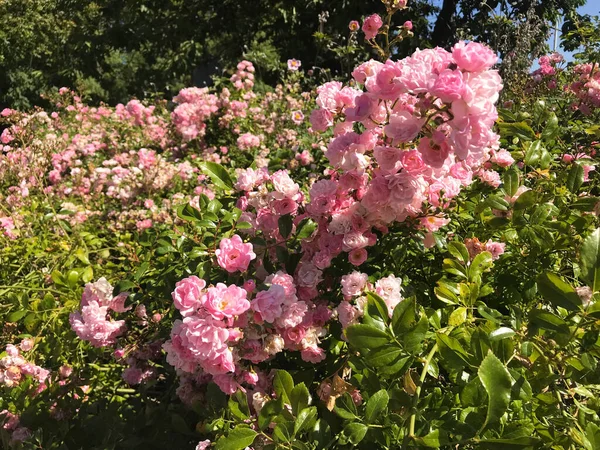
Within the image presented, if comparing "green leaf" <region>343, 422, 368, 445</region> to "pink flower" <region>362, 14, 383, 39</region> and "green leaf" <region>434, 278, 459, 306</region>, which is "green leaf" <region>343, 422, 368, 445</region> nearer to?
"green leaf" <region>434, 278, 459, 306</region>

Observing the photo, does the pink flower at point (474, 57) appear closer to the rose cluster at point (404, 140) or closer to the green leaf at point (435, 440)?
the rose cluster at point (404, 140)

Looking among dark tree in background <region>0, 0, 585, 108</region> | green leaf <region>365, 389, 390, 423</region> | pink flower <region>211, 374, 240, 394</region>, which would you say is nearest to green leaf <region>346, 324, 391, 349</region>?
green leaf <region>365, 389, 390, 423</region>

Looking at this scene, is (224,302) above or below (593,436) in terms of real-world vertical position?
below

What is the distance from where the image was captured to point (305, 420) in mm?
879

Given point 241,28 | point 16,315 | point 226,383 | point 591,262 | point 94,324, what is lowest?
point 241,28

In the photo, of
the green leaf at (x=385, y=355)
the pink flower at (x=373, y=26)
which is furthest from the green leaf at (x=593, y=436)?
the pink flower at (x=373, y=26)

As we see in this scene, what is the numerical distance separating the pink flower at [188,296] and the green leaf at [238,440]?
0.88 ft

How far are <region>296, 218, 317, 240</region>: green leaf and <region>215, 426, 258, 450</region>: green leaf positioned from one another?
1.63 ft

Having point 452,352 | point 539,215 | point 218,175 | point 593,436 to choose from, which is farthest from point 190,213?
point 593,436

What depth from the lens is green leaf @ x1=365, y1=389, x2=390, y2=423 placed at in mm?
833

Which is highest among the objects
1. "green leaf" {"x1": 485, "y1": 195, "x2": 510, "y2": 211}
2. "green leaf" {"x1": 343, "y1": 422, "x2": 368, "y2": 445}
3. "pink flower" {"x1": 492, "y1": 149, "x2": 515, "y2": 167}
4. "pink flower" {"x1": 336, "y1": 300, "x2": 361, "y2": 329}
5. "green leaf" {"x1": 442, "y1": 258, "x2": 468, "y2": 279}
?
"green leaf" {"x1": 485, "y1": 195, "x2": 510, "y2": 211}

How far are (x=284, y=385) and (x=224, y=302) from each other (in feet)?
0.71

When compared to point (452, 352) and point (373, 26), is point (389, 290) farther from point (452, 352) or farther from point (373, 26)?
point (373, 26)

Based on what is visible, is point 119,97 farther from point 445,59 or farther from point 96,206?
point 445,59
